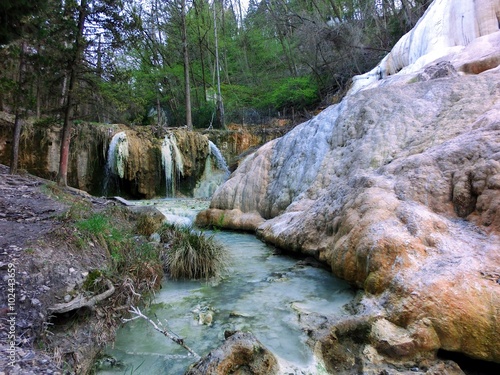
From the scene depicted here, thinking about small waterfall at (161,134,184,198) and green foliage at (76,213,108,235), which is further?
small waterfall at (161,134,184,198)

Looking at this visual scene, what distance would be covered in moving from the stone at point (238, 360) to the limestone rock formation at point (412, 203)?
830 millimetres

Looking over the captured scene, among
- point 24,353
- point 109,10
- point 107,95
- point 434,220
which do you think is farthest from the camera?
point 107,95

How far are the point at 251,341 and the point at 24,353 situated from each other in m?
1.43

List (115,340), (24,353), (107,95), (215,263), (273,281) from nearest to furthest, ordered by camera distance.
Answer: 1. (24,353)
2. (115,340)
3. (273,281)
4. (215,263)
5. (107,95)

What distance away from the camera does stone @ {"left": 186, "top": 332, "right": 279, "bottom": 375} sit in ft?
7.40


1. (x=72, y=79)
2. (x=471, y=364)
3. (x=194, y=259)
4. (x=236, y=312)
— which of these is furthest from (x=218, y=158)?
(x=471, y=364)

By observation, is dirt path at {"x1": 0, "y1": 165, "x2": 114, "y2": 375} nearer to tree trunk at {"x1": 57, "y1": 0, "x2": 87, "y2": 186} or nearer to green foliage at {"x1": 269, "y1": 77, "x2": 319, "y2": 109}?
tree trunk at {"x1": 57, "y1": 0, "x2": 87, "y2": 186}

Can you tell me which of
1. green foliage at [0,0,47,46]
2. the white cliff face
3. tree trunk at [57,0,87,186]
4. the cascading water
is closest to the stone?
green foliage at [0,0,47,46]

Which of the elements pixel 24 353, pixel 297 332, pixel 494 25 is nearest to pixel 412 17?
pixel 494 25

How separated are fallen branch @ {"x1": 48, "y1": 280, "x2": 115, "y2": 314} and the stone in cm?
107

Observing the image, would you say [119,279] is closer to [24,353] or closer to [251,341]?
[24,353]

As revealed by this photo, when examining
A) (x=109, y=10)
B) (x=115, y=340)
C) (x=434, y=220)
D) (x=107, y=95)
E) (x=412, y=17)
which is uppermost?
(x=412, y=17)

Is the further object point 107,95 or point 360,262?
point 107,95

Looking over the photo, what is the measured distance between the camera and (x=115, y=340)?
9.34 feet
